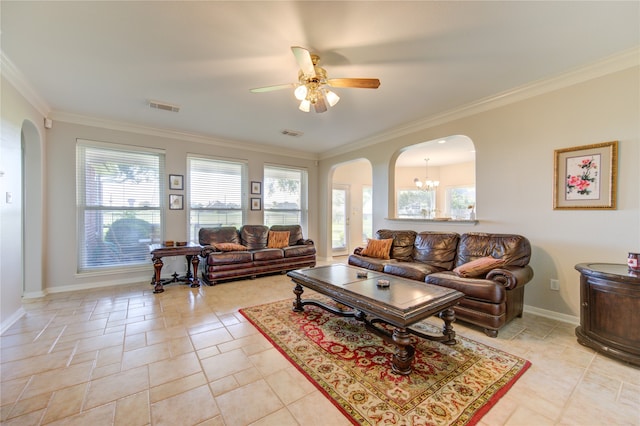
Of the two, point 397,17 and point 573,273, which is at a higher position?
point 397,17

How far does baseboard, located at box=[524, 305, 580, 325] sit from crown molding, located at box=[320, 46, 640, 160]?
2597mm

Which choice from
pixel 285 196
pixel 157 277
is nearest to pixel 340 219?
pixel 285 196

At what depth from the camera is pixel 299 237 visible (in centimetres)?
598

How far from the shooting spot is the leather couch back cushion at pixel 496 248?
310cm

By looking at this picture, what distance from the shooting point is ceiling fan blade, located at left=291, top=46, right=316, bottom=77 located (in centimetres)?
209

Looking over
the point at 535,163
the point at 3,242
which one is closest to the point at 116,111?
the point at 3,242

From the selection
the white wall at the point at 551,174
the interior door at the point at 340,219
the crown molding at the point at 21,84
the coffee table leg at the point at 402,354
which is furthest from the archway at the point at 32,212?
the white wall at the point at 551,174

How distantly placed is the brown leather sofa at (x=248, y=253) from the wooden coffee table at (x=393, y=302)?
6.01 ft

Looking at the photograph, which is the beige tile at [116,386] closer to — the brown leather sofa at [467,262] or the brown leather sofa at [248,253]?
the brown leather sofa at [248,253]

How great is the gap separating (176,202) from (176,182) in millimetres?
384

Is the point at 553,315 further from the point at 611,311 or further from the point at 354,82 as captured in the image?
the point at 354,82

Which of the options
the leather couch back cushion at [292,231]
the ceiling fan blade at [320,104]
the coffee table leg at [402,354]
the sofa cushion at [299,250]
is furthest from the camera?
the leather couch back cushion at [292,231]

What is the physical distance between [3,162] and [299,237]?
175 inches

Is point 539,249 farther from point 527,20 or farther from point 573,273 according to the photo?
point 527,20
